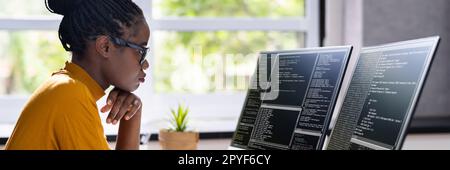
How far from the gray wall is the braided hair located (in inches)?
53.7

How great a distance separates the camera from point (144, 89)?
2.59 m

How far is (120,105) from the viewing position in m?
1.67

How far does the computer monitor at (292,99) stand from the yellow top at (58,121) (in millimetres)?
440

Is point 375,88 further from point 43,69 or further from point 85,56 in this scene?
point 43,69

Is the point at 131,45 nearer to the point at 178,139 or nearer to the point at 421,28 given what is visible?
the point at 178,139

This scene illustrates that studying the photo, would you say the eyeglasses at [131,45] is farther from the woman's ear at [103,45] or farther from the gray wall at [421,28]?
the gray wall at [421,28]

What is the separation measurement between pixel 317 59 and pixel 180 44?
130 centimetres

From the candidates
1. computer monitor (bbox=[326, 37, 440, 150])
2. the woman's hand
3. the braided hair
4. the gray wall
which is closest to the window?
the gray wall

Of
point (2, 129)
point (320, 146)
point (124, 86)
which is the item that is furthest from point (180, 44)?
point (320, 146)

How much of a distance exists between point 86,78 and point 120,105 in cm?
27

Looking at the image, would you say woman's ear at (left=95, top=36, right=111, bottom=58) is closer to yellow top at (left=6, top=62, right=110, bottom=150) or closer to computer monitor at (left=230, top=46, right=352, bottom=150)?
yellow top at (left=6, top=62, right=110, bottom=150)

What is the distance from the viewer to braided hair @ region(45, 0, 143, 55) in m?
1.40

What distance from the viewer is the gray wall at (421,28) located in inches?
101

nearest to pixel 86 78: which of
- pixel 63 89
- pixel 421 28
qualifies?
pixel 63 89
